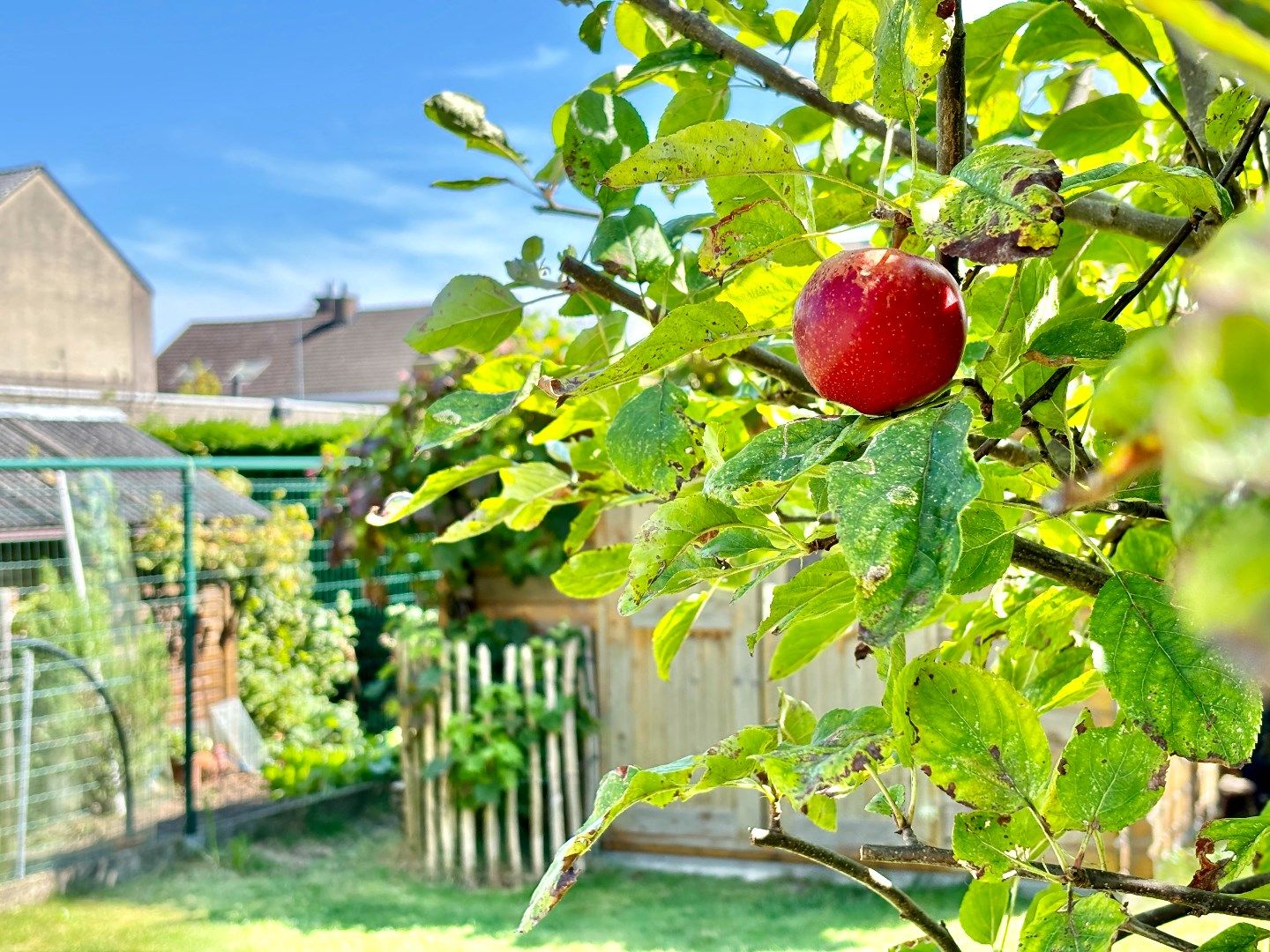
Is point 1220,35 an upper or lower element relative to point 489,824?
upper

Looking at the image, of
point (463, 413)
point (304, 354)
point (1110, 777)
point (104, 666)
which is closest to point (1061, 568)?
point (1110, 777)

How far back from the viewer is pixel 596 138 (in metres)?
0.72

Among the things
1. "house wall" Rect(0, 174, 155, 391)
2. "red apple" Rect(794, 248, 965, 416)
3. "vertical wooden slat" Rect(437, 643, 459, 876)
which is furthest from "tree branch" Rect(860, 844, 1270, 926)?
"house wall" Rect(0, 174, 155, 391)

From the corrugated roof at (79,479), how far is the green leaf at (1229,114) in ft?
16.4

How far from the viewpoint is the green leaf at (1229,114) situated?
59 cm

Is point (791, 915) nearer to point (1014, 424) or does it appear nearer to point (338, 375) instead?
point (1014, 424)

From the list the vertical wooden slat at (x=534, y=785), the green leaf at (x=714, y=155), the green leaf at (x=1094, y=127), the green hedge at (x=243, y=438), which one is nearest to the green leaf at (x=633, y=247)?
the green leaf at (x=714, y=155)

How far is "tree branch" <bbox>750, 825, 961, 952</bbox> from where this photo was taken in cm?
60

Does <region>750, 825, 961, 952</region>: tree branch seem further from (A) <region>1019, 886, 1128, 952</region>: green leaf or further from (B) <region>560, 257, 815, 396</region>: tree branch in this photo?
(B) <region>560, 257, 815, 396</region>: tree branch

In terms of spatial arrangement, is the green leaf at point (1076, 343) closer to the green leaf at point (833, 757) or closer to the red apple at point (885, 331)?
the red apple at point (885, 331)

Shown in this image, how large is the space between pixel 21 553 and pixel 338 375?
26.4 metres

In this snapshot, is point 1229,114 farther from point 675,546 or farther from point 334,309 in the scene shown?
point 334,309

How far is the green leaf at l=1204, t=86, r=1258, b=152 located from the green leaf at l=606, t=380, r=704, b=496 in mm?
318

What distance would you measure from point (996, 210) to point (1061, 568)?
31cm
